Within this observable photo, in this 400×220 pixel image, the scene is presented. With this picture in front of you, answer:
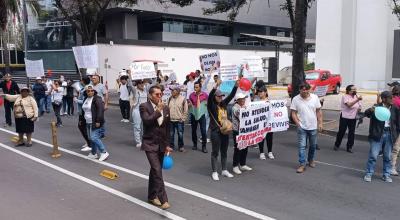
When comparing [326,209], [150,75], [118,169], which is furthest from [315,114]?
[150,75]

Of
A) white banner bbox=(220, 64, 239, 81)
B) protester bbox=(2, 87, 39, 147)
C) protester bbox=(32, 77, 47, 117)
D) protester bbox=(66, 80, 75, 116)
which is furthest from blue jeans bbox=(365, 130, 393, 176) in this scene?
protester bbox=(32, 77, 47, 117)

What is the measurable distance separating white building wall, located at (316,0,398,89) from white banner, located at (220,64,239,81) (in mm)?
20220

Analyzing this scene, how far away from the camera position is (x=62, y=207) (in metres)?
6.39

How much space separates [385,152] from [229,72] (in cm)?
441

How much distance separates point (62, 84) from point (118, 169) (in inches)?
396

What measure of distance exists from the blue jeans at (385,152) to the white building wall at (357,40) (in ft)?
71.7

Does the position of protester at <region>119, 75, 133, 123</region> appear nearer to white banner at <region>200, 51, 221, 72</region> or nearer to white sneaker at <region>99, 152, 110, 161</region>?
white banner at <region>200, 51, 221, 72</region>

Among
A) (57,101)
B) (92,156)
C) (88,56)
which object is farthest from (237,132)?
(57,101)

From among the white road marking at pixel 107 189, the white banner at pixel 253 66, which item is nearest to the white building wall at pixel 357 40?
the white banner at pixel 253 66

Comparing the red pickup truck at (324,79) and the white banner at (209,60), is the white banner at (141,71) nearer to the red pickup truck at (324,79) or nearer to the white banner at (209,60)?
the white banner at (209,60)

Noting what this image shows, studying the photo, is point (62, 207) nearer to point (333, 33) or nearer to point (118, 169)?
point (118, 169)

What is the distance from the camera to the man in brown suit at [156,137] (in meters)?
6.34

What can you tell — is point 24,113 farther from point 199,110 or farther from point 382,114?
point 382,114

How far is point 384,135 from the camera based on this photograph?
799 cm
